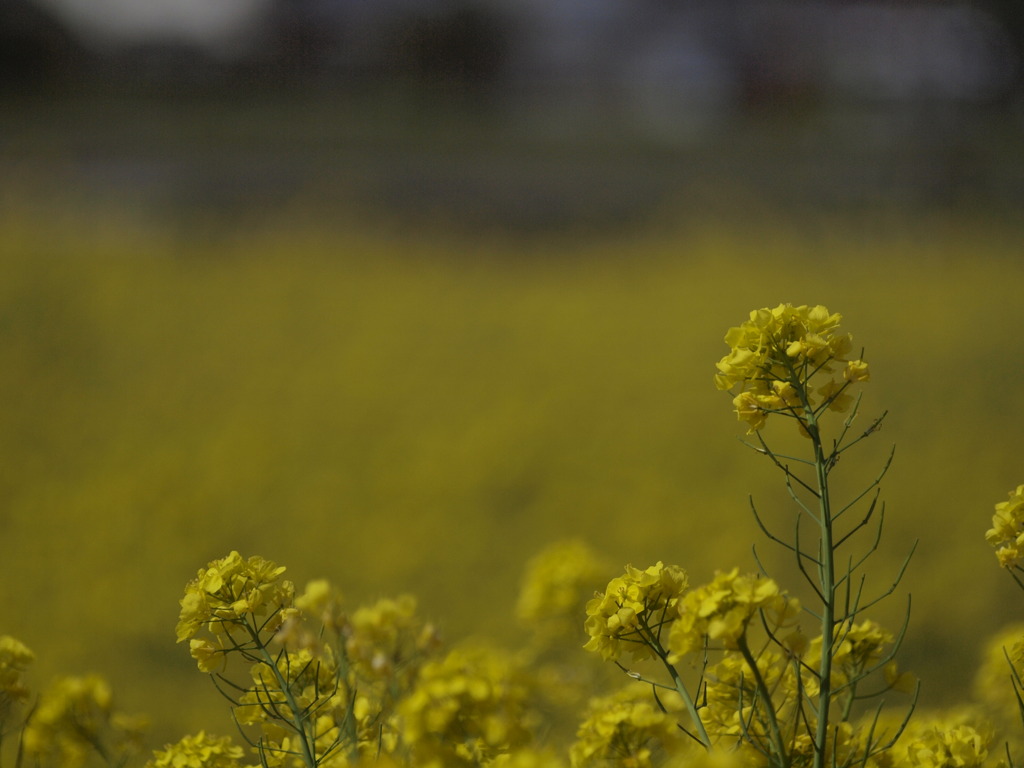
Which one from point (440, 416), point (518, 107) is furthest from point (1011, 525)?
point (518, 107)

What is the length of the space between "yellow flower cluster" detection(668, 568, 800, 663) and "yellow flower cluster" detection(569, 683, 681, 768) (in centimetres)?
6

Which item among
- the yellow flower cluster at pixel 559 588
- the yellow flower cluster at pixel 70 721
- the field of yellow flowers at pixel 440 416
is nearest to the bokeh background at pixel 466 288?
the field of yellow flowers at pixel 440 416

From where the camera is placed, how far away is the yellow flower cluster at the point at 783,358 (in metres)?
0.59

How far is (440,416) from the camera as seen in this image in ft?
9.55

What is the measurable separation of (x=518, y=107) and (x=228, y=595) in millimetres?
5095

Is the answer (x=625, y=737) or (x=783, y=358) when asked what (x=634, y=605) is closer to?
(x=625, y=737)

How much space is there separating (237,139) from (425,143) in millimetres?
977

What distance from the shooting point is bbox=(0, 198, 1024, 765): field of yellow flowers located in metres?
2.10

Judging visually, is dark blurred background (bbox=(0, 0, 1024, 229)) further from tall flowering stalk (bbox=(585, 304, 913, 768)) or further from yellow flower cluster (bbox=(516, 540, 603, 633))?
tall flowering stalk (bbox=(585, 304, 913, 768))

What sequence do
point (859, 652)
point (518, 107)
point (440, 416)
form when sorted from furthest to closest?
1. point (518, 107)
2. point (440, 416)
3. point (859, 652)

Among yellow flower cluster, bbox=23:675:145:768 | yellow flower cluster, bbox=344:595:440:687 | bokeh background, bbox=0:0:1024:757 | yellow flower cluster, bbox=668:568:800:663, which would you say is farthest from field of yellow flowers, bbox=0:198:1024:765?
yellow flower cluster, bbox=668:568:800:663

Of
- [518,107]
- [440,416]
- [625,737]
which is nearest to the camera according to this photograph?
[625,737]

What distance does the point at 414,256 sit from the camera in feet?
12.1

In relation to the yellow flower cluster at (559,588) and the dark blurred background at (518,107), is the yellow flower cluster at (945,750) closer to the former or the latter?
the yellow flower cluster at (559,588)
